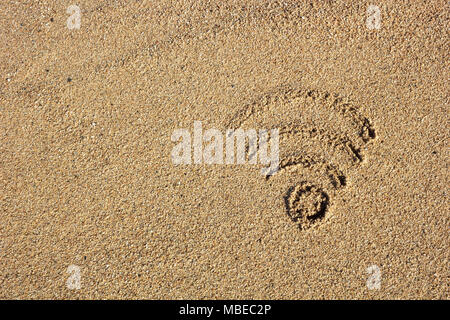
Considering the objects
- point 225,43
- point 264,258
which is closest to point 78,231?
point 264,258

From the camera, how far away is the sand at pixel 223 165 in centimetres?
225

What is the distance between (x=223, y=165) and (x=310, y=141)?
58 cm

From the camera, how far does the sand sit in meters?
2.25

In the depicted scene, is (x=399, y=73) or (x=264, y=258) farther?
(x=399, y=73)

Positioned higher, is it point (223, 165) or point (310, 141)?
point (310, 141)

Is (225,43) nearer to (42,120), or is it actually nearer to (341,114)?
(341,114)

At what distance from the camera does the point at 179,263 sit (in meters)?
2.25

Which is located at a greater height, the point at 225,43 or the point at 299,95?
the point at 225,43

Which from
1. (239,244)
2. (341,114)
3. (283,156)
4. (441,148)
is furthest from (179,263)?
(441,148)

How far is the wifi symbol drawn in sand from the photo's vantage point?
2.31 meters

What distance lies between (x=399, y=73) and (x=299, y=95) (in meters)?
0.67

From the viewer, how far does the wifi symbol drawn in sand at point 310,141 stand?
231cm

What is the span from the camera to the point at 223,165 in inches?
91.9
